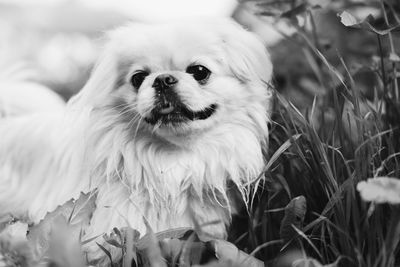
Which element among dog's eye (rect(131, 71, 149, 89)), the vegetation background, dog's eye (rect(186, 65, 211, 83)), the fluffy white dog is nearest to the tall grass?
the vegetation background

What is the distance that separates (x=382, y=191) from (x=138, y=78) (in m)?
1.01

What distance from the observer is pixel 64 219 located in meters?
1.33

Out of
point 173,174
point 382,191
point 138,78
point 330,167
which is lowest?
point 173,174

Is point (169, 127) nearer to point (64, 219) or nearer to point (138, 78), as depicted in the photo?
point (138, 78)

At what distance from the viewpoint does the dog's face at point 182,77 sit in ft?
5.59

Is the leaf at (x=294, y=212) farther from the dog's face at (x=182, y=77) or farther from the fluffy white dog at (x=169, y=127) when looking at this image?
the dog's face at (x=182, y=77)

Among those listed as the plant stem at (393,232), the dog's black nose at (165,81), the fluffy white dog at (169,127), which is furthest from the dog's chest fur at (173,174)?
the plant stem at (393,232)

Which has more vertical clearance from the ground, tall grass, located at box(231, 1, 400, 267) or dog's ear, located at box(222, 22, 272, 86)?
dog's ear, located at box(222, 22, 272, 86)

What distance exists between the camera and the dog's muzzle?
5.49 feet

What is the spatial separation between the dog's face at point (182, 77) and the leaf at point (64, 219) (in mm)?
329

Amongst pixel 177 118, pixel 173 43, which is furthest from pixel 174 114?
pixel 173 43

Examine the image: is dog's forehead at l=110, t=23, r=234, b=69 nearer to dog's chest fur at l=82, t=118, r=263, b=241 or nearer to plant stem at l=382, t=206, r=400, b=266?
dog's chest fur at l=82, t=118, r=263, b=241

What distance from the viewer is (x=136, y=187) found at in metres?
1.74

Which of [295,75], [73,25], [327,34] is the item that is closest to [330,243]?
[295,75]
